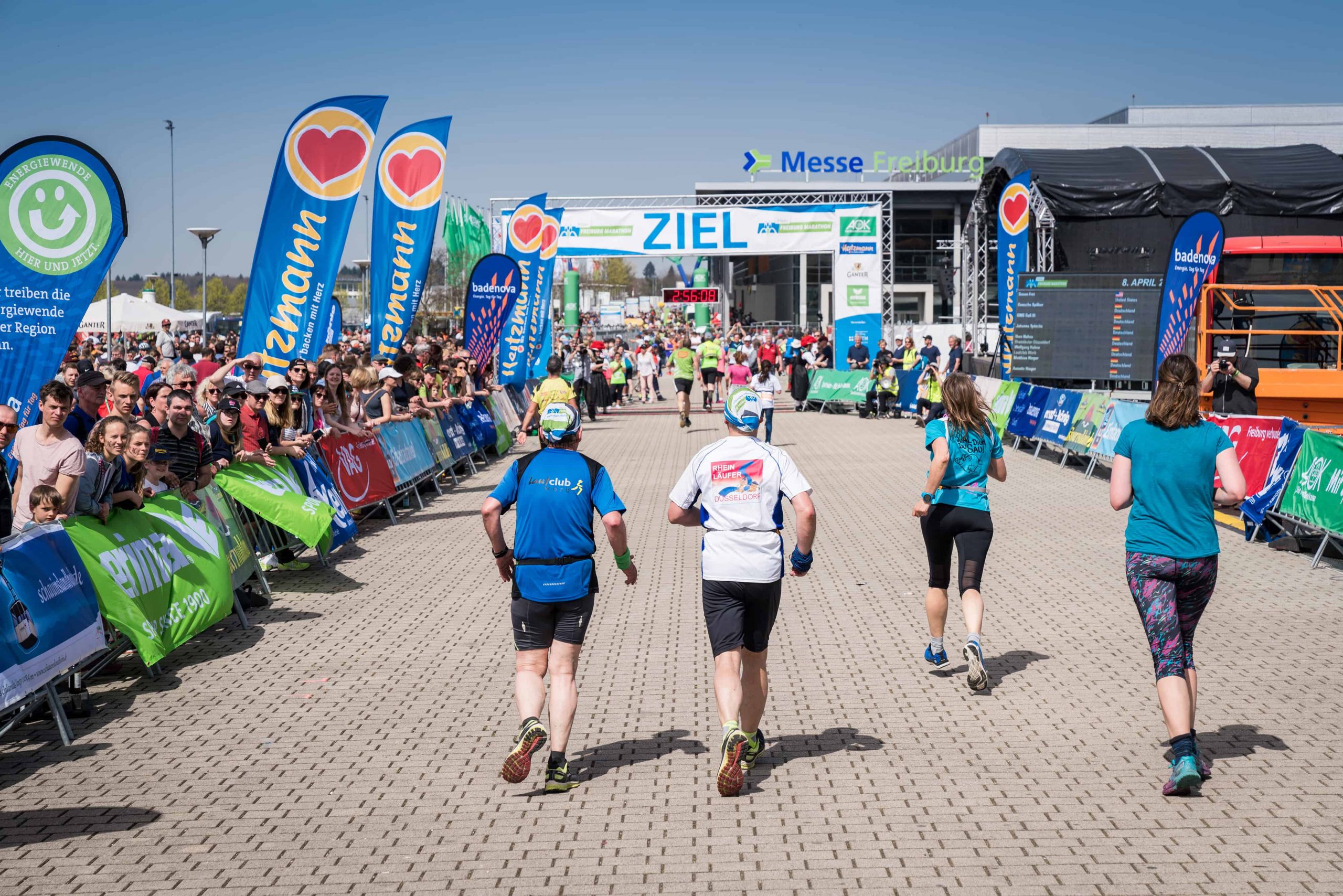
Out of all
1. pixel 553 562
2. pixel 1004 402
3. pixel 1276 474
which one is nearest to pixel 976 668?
pixel 553 562

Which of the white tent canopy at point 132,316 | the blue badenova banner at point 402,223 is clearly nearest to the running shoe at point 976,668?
the blue badenova banner at point 402,223

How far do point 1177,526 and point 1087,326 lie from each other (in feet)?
59.9

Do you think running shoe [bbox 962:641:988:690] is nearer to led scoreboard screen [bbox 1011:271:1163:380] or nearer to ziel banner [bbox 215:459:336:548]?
ziel banner [bbox 215:459:336:548]

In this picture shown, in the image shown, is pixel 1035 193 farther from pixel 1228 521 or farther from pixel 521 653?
pixel 521 653

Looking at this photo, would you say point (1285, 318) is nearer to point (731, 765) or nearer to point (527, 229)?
point (527, 229)

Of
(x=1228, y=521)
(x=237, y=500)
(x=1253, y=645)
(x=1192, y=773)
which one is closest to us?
(x=1192, y=773)

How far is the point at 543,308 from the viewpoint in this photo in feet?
92.2

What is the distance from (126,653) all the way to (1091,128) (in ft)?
210

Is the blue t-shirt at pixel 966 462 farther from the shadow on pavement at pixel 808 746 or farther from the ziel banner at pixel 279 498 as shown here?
the ziel banner at pixel 279 498

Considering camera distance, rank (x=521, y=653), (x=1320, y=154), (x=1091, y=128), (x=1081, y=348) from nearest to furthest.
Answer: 1. (x=521, y=653)
2. (x=1081, y=348)
3. (x=1320, y=154)
4. (x=1091, y=128)

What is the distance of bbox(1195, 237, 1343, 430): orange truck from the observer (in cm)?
1542

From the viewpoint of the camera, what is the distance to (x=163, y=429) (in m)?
8.59

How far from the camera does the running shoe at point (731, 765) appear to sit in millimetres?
5199

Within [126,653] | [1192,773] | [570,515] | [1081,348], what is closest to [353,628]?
[126,653]
